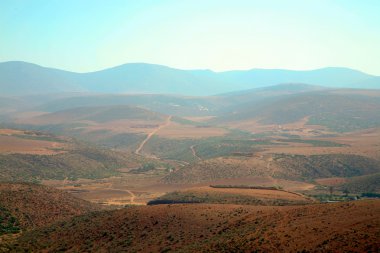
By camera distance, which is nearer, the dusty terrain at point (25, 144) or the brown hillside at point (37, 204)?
the brown hillside at point (37, 204)

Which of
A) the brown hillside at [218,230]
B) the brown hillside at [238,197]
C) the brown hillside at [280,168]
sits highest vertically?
the brown hillside at [218,230]

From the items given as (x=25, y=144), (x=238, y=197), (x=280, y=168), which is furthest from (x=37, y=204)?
(x=25, y=144)

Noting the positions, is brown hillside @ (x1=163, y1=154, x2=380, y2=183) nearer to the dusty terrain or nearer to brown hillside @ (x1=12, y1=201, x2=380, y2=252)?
the dusty terrain

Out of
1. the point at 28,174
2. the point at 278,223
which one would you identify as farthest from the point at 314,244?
the point at 28,174

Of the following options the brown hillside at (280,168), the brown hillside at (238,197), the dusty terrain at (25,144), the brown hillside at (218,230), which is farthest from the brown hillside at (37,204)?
the dusty terrain at (25,144)

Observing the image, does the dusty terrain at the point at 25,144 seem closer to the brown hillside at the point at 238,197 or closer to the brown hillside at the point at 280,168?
the brown hillside at the point at 280,168

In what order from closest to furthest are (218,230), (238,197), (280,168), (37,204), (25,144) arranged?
1. (218,230)
2. (37,204)
3. (238,197)
4. (280,168)
5. (25,144)

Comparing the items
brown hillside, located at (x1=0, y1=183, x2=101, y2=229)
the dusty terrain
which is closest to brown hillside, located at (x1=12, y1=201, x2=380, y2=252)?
brown hillside, located at (x1=0, y1=183, x2=101, y2=229)

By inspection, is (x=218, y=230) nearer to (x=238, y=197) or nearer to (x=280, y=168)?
(x=238, y=197)
